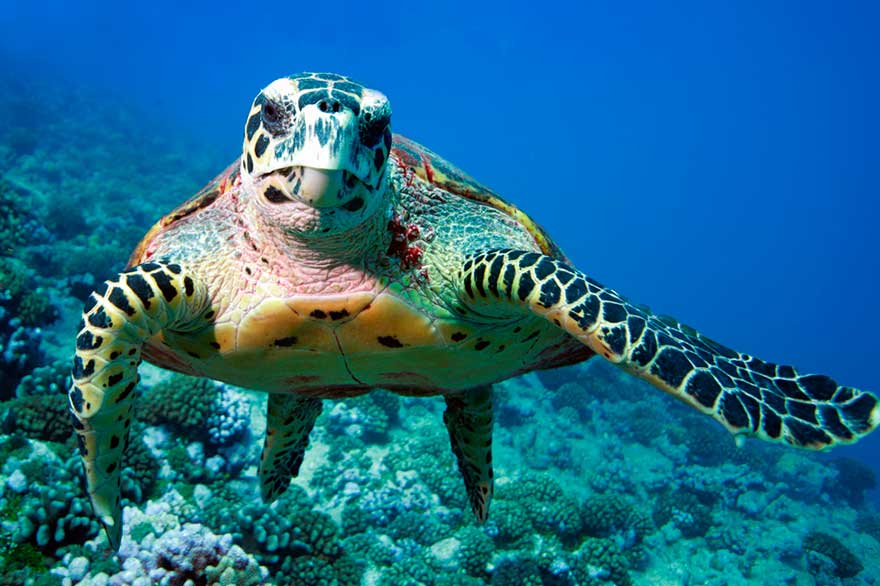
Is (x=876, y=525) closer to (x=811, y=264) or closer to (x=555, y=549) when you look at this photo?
(x=555, y=549)

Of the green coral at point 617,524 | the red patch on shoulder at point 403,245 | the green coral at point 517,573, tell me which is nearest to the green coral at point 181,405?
the green coral at point 517,573

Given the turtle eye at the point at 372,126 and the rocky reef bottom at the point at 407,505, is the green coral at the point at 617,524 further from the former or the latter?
the turtle eye at the point at 372,126

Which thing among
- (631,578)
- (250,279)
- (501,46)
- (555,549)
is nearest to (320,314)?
(250,279)

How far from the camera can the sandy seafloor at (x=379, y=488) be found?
382cm

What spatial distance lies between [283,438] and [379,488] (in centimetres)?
277

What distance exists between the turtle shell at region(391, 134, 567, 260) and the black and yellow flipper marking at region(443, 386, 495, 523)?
1385 mm

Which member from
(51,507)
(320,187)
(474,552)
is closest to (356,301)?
(320,187)

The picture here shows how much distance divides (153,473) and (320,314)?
363cm

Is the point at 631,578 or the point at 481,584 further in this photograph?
the point at 631,578

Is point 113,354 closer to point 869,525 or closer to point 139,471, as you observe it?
point 139,471

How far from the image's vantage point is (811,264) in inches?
4348

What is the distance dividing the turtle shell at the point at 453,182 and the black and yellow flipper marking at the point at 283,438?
2.19m

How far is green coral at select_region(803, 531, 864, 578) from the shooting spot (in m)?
8.92

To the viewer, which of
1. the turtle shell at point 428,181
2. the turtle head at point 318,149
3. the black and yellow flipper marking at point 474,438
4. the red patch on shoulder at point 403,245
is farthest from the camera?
the black and yellow flipper marking at point 474,438
